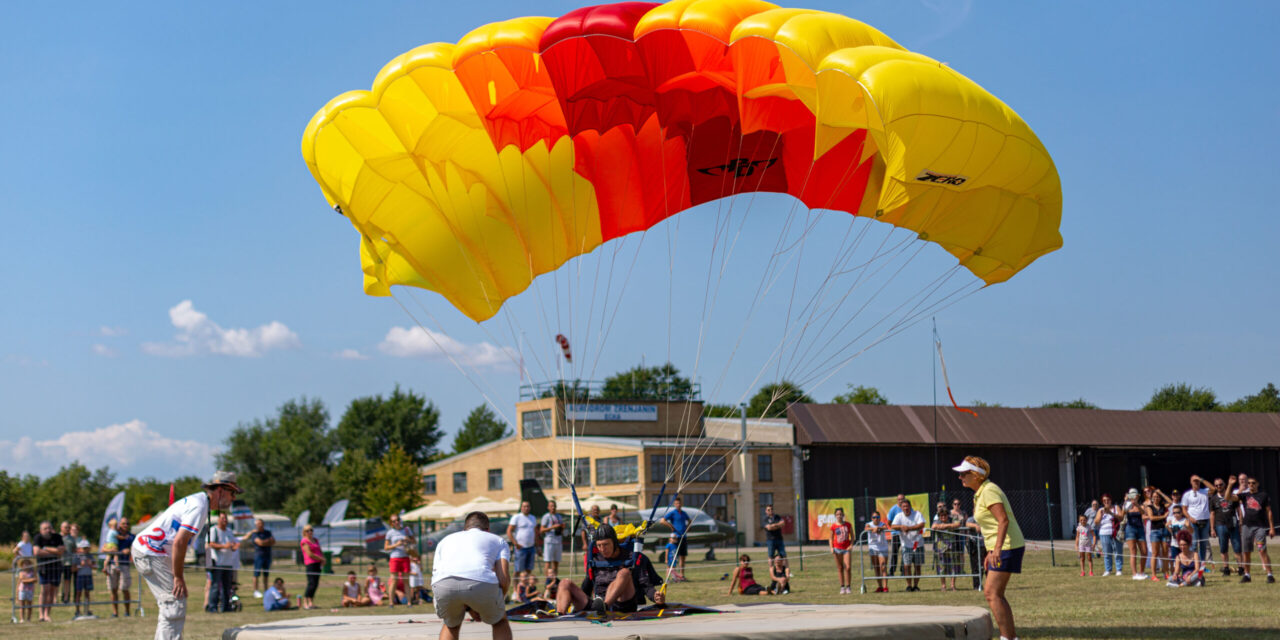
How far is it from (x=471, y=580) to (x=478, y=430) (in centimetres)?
8142

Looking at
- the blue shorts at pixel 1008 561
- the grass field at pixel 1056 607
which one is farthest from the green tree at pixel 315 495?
the blue shorts at pixel 1008 561

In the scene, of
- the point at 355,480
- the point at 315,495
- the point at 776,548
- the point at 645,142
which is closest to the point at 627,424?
the point at 355,480

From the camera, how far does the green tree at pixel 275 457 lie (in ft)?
245

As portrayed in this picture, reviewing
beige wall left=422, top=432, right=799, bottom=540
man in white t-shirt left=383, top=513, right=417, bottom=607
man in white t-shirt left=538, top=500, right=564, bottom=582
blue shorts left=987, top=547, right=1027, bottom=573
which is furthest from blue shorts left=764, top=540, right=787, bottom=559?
beige wall left=422, top=432, right=799, bottom=540

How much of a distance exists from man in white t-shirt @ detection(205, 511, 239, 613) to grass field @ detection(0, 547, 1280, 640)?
0.30m

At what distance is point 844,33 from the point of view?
916 centimetres

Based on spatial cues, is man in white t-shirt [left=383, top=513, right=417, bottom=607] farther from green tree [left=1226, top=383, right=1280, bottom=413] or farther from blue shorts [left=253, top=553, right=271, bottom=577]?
green tree [left=1226, top=383, right=1280, bottom=413]

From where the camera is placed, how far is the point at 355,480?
66.1 m

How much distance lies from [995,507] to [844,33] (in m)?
3.93

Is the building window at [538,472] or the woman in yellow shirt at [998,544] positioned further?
the building window at [538,472]

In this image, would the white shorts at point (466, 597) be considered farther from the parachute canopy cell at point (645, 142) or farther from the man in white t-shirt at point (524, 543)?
the man in white t-shirt at point (524, 543)

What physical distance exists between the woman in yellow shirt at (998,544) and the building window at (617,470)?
33539mm

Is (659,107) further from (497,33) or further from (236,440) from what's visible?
(236,440)

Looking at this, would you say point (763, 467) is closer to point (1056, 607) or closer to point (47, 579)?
point (47, 579)
